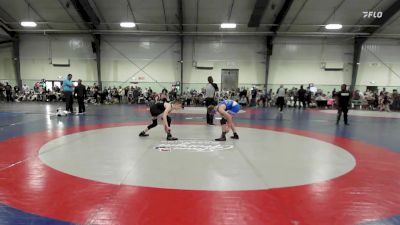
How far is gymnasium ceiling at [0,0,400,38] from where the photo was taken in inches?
795

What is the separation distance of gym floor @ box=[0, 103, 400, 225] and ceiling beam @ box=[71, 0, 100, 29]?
1491 centimetres

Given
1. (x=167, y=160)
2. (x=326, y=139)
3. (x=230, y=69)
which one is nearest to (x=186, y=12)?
(x=230, y=69)

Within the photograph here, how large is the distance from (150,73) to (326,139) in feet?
61.8

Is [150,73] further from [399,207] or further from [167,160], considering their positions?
[399,207]

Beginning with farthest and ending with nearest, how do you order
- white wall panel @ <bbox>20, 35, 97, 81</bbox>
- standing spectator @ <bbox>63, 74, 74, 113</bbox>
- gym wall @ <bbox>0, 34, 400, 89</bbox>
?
A: white wall panel @ <bbox>20, 35, 97, 81</bbox> < gym wall @ <bbox>0, 34, 400, 89</bbox> < standing spectator @ <bbox>63, 74, 74, 113</bbox>

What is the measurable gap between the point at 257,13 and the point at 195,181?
58.3ft

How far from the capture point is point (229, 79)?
25.0 metres

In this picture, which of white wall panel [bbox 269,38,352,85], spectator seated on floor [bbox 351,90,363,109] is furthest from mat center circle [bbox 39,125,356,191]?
white wall panel [bbox 269,38,352,85]

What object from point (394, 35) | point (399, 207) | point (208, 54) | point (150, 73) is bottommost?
point (399, 207)

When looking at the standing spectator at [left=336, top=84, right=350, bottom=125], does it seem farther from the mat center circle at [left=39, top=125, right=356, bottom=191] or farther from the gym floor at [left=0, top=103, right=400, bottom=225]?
the mat center circle at [left=39, top=125, right=356, bottom=191]

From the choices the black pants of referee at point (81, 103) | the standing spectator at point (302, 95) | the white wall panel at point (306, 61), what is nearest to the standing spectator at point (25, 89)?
the black pants of referee at point (81, 103)

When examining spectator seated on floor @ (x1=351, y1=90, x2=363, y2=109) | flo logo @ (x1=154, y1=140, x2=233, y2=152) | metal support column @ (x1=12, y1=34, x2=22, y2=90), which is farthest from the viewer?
metal support column @ (x1=12, y1=34, x2=22, y2=90)

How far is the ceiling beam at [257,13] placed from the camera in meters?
19.0

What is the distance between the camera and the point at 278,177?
4625 mm
